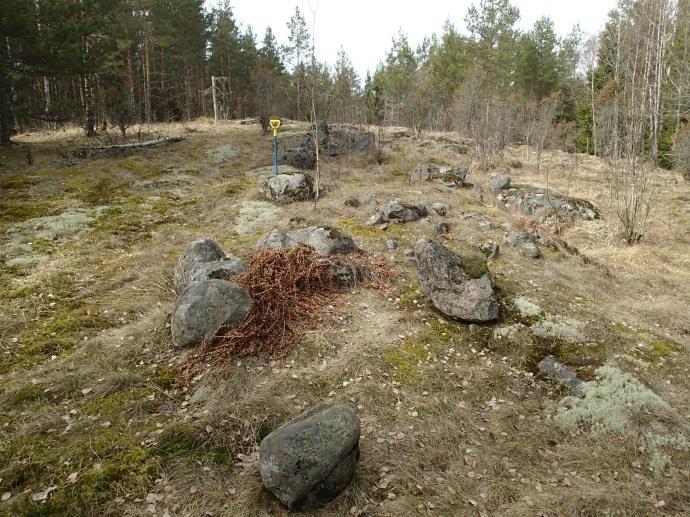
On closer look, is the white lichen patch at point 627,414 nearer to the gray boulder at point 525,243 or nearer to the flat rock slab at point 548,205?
the gray boulder at point 525,243

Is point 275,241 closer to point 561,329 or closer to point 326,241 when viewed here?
point 326,241

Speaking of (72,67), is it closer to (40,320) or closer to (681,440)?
(40,320)

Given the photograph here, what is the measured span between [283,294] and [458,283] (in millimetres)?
2727

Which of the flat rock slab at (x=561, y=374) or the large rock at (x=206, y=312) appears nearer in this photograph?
the flat rock slab at (x=561, y=374)

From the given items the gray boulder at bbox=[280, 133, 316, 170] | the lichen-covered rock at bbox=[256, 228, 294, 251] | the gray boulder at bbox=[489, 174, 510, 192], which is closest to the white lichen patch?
the lichen-covered rock at bbox=[256, 228, 294, 251]

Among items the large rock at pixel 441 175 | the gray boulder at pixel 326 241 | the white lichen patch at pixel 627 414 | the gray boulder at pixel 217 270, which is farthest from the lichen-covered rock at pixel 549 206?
the gray boulder at pixel 217 270

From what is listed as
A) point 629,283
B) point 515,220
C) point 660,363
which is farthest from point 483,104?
point 660,363

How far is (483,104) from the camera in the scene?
2644 centimetres

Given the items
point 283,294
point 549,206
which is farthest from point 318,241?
point 549,206

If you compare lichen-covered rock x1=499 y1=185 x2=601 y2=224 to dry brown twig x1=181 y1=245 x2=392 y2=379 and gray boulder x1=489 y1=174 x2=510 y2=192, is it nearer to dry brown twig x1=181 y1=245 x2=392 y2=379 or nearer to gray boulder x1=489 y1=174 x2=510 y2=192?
gray boulder x1=489 y1=174 x2=510 y2=192

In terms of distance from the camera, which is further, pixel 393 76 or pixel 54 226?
pixel 393 76

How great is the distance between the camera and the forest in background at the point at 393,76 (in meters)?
11.7

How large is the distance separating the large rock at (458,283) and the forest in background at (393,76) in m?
6.90

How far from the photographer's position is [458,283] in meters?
6.34
